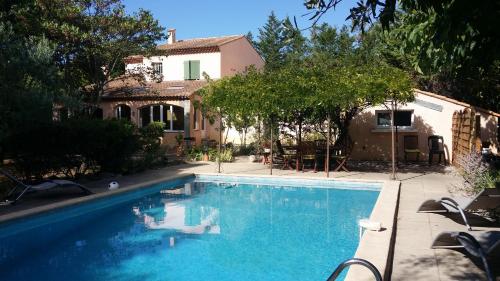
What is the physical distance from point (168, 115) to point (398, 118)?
1277cm

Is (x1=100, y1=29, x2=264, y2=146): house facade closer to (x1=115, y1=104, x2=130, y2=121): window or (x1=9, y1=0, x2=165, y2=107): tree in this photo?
(x1=115, y1=104, x2=130, y2=121): window

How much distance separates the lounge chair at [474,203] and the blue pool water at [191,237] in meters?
Answer: 1.56

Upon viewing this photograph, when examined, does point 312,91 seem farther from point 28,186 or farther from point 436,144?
point 28,186

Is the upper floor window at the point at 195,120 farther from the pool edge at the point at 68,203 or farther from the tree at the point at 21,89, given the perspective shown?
the tree at the point at 21,89

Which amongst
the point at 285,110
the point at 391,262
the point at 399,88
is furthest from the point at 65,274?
the point at 399,88

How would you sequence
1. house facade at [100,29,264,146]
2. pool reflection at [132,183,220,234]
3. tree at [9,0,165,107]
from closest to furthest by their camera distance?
1. pool reflection at [132,183,220,234]
2. tree at [9,0,165,107]
3. house facade at [100,29,264,146]

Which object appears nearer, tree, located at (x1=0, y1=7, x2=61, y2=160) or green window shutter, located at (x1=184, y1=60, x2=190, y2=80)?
tree, located at (x1=0, y1=7, x2=61, y2=160)

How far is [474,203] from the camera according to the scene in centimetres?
639

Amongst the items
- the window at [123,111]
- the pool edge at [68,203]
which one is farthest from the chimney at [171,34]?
the pool edge at [68,203]

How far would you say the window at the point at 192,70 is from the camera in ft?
88.4

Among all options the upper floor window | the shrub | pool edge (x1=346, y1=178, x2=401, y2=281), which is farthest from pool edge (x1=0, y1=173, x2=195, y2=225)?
the upper floor window

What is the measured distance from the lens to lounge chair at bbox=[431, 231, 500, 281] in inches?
170

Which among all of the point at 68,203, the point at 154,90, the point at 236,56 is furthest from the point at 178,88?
the point at 68,203

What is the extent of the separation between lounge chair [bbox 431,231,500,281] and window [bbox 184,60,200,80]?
22.9m
